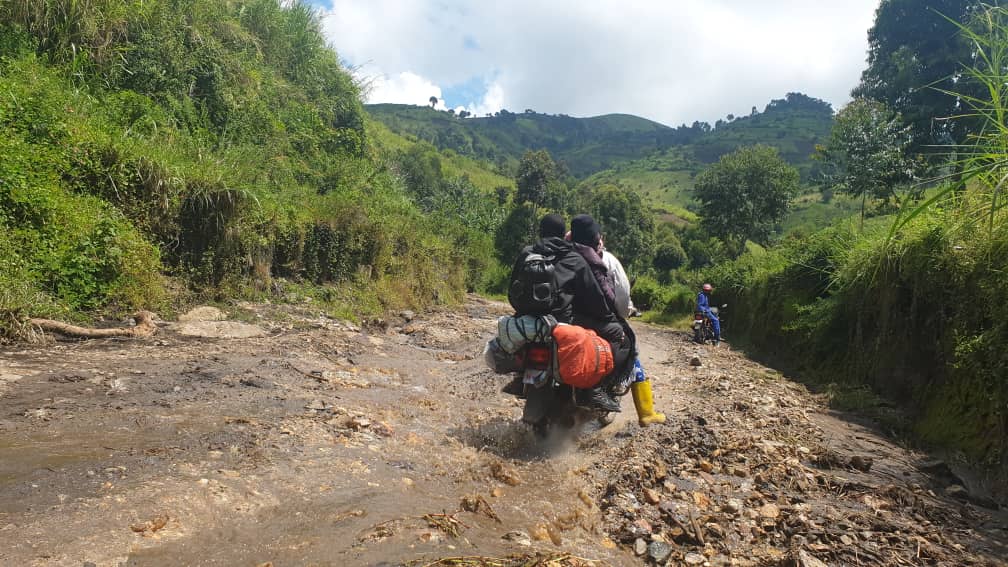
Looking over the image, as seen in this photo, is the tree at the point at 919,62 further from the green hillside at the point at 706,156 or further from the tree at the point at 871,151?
the green hillside at the point at 706,156

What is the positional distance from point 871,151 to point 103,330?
21785mm

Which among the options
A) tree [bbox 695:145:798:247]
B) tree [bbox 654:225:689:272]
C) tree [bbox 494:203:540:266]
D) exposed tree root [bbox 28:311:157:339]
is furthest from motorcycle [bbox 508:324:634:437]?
tree [bbox 654:225:689:272]

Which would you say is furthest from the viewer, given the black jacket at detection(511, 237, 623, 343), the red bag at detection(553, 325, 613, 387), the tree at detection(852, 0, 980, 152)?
the tree at detection(852, 0, 980, 152)

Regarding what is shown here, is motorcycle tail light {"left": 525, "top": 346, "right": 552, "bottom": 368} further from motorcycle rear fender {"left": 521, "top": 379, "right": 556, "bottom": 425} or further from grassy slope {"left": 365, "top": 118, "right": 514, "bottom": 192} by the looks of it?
grassy slope {"left": 365, "top": 118, "right": 514, "bottom": 192}

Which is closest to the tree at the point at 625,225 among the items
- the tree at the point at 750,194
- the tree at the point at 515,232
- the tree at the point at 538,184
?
the tree at the point at 538,184

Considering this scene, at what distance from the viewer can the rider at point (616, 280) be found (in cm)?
456

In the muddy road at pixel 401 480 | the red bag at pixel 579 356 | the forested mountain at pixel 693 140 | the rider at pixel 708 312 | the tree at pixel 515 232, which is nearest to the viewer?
the muddy road at pixel 401 480

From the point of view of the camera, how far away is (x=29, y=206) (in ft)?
17.9

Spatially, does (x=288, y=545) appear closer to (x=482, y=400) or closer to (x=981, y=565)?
(x=981, y=565)

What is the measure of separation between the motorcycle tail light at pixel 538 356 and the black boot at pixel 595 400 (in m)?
0.54

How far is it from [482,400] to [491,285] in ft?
96.7

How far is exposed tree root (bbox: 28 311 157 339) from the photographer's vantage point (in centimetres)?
515

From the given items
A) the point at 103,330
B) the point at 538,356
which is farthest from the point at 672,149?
the point at 103,330

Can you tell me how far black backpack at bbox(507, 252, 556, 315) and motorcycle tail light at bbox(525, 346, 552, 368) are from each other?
0.30m
